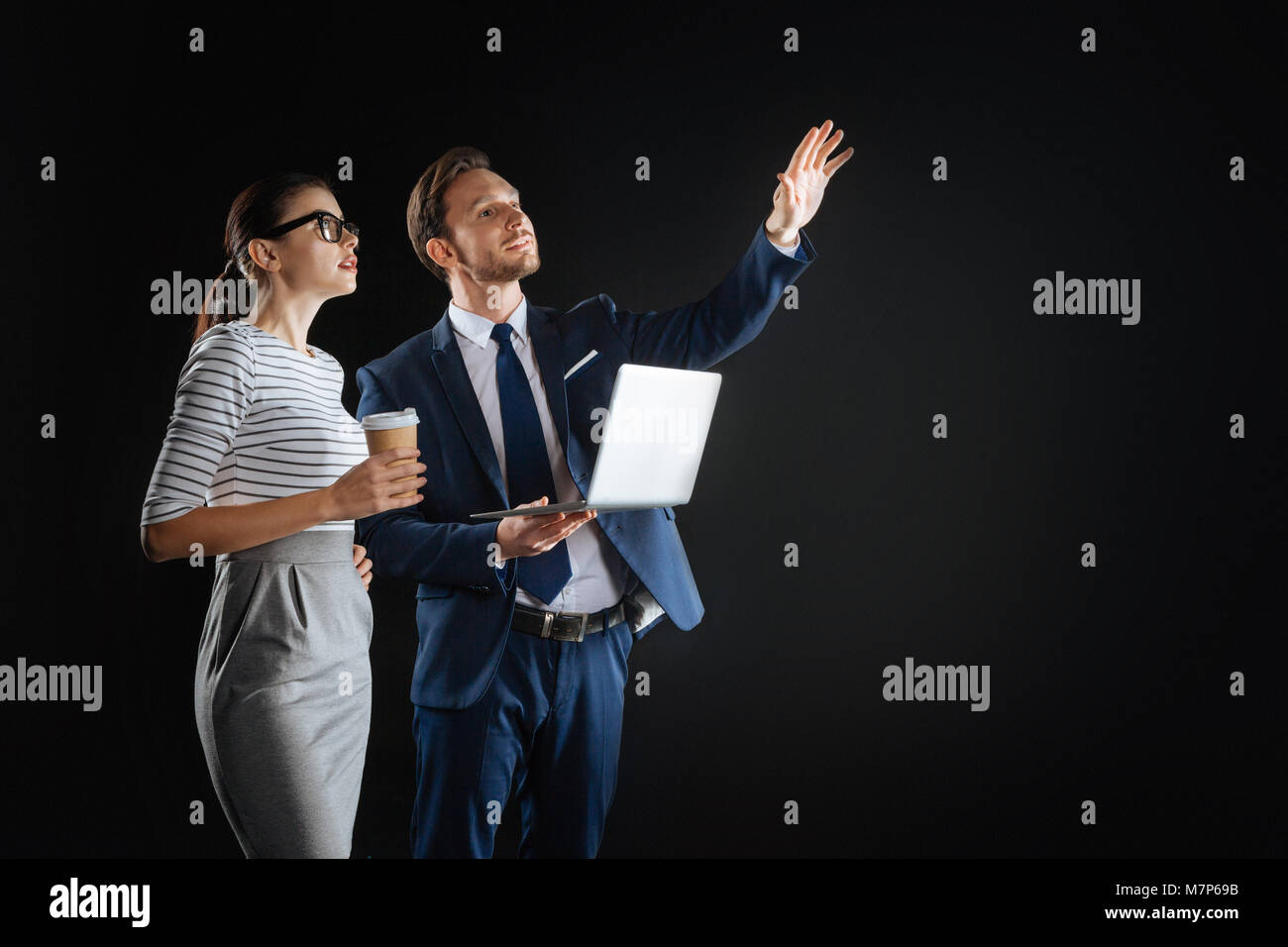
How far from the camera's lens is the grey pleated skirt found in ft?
7.50

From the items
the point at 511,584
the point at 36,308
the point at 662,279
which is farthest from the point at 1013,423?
the point at 36,308

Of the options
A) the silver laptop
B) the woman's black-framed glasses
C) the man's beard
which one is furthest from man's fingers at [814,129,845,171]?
the woman's black-framed glasses

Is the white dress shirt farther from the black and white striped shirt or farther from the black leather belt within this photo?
the black and white striped shirt

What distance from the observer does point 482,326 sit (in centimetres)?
266

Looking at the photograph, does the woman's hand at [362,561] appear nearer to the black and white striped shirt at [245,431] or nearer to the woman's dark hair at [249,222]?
the black and white striped shirt at [245,431]

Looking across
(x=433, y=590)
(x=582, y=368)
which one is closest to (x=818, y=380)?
(x=582, y=368)

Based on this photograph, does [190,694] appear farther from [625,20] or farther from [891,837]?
[625,20]

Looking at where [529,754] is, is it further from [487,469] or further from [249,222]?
[249,222]

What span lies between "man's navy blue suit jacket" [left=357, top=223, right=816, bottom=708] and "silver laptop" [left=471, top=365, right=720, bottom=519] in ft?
0.45

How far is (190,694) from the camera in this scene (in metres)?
2.98

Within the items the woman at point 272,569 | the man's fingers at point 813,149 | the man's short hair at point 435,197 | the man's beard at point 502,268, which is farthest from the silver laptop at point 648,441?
the man's short hair at point 435,197

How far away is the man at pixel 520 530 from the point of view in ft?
8.24

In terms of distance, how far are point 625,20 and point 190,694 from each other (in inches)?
92.0

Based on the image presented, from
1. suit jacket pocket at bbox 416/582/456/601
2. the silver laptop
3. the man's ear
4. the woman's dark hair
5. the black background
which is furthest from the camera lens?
the black background
